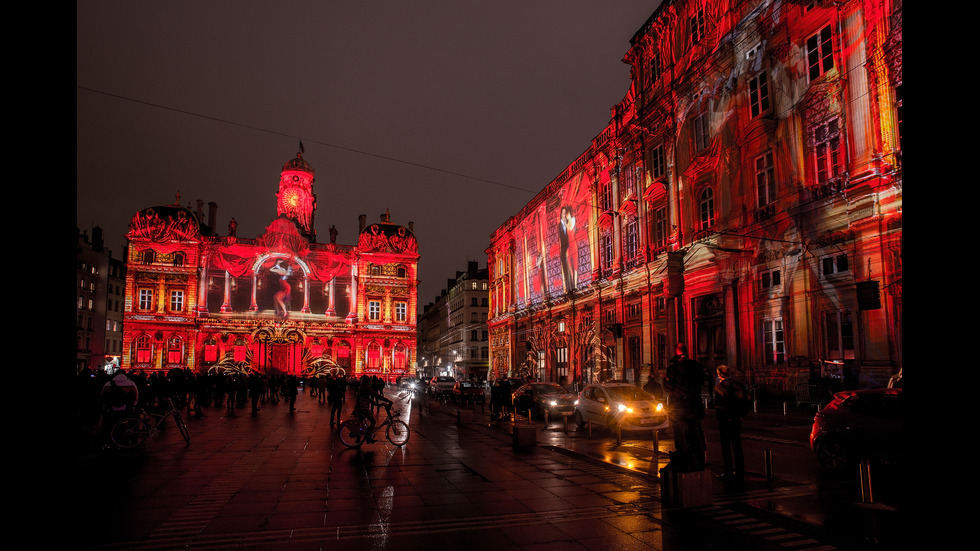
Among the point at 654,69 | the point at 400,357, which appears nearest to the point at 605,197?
the point at 654,69

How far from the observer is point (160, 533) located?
7.18 m

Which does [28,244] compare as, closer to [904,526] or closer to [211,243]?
[904,526]

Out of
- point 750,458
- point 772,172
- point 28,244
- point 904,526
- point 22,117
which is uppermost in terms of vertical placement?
point 772,172

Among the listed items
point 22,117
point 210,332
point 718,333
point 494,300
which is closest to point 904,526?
point 22,117

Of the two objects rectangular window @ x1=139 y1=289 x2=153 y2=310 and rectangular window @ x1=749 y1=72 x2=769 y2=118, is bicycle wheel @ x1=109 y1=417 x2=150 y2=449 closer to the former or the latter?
rectangular window @ x1=749 y1=72 x2=769 y2=118

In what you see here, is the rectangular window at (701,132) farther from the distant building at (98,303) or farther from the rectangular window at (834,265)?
the distant building at (98,303)

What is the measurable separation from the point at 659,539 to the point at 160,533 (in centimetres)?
560

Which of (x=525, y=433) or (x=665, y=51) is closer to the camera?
(x=525, y=433)

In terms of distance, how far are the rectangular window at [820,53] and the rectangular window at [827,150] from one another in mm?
2180

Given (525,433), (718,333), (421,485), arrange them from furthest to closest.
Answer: (718,333) → (525,433) → (421,485)

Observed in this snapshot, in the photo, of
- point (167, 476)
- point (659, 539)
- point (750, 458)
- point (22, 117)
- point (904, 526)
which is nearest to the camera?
point (22, 117)

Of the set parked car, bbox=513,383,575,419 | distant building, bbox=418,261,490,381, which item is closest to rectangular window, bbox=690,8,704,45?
parked car, bbox=513,383,575,419

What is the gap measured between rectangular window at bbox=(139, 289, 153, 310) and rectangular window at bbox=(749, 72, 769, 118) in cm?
6760

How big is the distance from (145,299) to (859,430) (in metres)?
76.2
